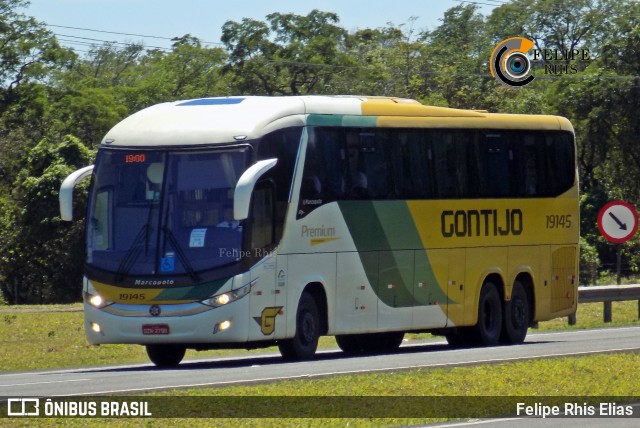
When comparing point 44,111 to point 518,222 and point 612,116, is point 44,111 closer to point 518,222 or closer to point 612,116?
point 612,116

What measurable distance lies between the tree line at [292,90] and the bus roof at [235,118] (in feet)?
95.8

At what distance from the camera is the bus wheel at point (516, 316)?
83.3 ft

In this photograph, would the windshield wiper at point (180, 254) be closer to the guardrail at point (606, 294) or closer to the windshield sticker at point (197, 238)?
the windshield sticker at point (197, 238)

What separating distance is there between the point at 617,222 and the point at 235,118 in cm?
1318

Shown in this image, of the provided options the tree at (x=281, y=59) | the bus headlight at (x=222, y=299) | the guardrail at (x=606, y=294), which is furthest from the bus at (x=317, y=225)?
the tree at (x=281, y=59)

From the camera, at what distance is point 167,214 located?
19.6 m

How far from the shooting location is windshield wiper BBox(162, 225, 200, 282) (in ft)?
63.5

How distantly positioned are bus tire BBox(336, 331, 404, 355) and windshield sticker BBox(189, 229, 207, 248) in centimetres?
574

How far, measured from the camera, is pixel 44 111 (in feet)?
230

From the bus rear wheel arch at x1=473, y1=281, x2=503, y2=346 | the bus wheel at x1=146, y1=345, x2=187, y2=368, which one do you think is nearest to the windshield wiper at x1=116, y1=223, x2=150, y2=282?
the bus wheel at x1=146, y1=345, x2=187, y2=368

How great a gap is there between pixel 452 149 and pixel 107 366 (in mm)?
6719

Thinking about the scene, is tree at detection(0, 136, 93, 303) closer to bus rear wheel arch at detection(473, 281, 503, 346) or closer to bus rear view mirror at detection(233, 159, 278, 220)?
bus rear wheel arch at detection(473, 281, 503, 346)

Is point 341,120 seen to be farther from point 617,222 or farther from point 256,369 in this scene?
point 617,222

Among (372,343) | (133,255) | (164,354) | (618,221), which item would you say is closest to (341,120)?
(133,255)
